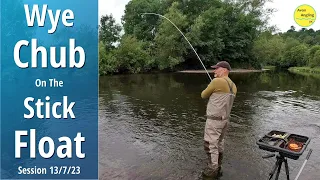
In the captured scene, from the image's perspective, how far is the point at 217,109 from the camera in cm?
572

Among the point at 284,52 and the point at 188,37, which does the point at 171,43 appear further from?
the point at 284,52

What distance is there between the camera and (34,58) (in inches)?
165

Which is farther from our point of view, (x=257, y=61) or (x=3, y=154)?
(x=257, y=61)

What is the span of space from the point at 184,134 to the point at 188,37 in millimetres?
34311

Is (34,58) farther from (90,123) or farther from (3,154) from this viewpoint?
(90,123)

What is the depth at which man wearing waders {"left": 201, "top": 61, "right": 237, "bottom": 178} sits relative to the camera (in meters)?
5.70

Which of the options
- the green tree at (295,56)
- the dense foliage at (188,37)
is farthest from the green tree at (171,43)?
the green tree at (295,56)

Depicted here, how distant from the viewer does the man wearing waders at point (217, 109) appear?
5.70m

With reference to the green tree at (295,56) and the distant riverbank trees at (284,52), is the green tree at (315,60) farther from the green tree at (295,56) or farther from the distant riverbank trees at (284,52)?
the green tree at (295,56)

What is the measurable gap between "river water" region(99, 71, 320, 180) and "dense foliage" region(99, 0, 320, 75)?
76.6 feet

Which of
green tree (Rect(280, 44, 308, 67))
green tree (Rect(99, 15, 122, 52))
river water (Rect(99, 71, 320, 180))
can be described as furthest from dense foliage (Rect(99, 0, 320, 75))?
river water (Rect(99, 71, 320, 180))

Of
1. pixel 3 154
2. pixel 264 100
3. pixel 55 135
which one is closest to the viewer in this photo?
pixel 3 154

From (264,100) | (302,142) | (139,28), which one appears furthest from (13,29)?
(139,28)

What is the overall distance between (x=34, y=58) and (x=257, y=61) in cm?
5158
